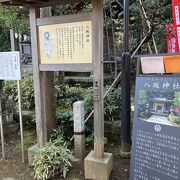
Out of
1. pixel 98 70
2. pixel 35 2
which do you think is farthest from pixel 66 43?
pixel 35 2

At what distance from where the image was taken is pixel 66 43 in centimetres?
372

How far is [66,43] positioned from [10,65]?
3.86 feet

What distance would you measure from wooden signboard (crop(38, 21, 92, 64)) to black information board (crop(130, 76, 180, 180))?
930 mm

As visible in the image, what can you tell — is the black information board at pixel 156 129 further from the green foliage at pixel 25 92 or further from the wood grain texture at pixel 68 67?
the green foliage at pixel 25 92

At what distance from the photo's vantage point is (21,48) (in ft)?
46.2

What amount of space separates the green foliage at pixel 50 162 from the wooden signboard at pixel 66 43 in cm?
138

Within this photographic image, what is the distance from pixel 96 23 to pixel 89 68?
625 mm

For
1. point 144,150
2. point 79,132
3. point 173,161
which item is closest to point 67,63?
point 79,132

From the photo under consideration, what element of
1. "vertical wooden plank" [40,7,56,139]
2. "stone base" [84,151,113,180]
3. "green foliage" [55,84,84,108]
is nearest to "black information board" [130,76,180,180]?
"stone base" [84,151,113,180]

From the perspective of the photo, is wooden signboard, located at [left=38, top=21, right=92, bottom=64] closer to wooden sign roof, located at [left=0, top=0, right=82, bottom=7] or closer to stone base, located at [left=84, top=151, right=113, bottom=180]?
wooden sign roof, located at [left=0, top=0, right=82, bottom=7]

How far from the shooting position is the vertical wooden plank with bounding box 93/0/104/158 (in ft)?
11.1

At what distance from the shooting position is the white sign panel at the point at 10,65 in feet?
13.7

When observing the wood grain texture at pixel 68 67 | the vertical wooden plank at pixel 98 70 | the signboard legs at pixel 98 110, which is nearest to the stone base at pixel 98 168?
the signboard legs at pixel 98 110

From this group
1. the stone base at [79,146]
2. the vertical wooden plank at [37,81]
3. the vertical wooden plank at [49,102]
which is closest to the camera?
the vertical wooden plank at [37,81]
